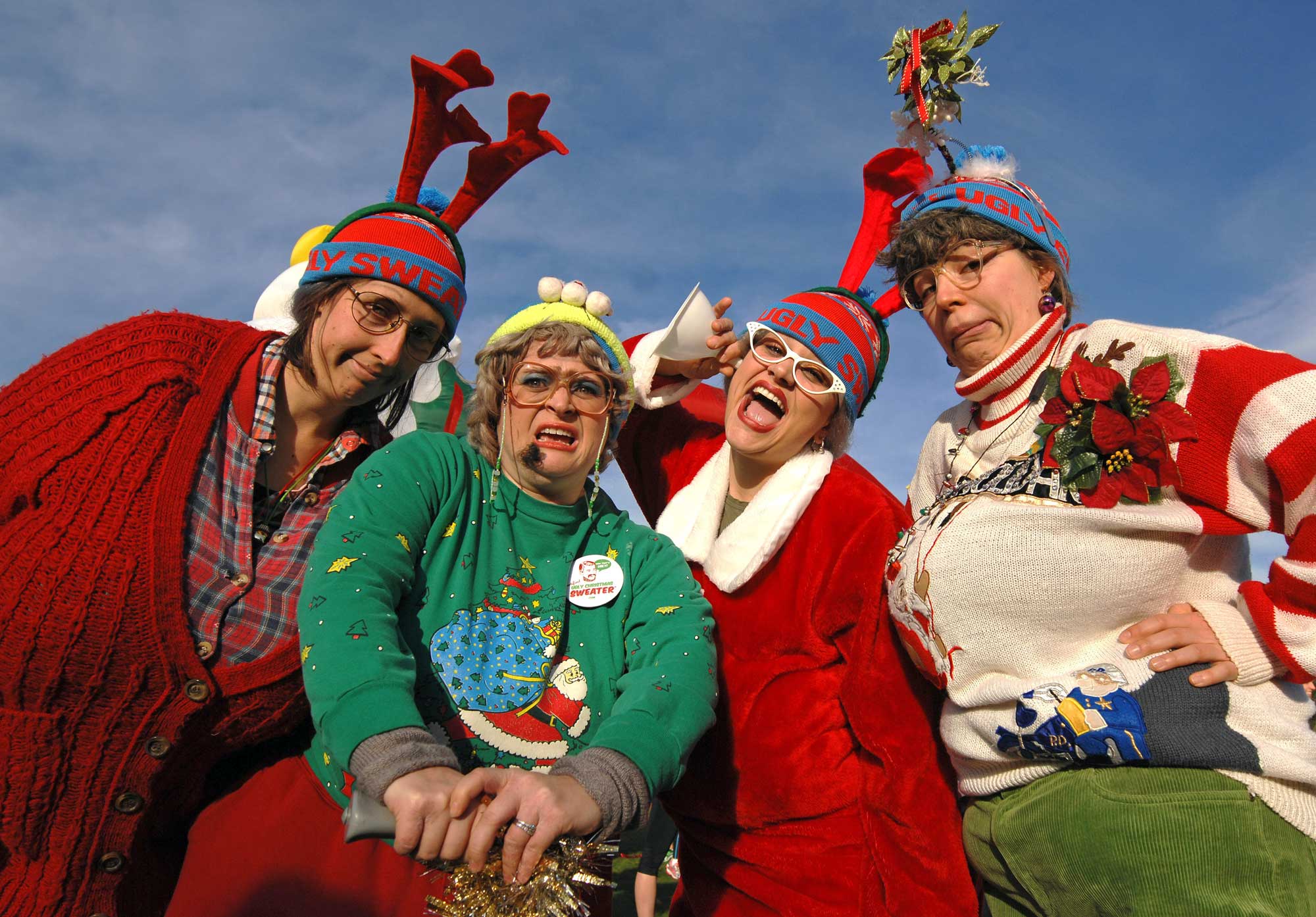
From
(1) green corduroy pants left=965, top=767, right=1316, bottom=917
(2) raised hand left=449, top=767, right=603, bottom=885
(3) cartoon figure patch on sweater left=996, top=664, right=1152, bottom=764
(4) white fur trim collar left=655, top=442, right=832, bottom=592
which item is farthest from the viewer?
(4) white fur trim collar left=655, top=442, right=832, bottom=592

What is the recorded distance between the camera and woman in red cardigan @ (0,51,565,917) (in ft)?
7.17

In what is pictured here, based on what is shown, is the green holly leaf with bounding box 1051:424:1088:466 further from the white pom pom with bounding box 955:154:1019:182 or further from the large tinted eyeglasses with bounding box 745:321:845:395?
the white pom pom with bounding box 955:154:1019:182

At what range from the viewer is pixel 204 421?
7.89 ft

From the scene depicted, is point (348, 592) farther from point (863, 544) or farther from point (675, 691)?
point (863, 544)

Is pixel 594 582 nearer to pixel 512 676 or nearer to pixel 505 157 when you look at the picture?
pixel 512 676

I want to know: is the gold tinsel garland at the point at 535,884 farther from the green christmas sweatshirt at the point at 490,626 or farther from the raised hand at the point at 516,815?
the green christmas sweatshirt at the point at 490,626

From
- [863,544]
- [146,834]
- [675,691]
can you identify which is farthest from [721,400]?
[146,834]

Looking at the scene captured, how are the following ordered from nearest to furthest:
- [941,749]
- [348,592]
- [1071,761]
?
[348,592] → [1071,761] → [941,749]

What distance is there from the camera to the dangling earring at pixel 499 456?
2453 mm

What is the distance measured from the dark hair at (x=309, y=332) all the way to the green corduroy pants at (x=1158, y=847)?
2322mm

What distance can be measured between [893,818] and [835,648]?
1.69 feet

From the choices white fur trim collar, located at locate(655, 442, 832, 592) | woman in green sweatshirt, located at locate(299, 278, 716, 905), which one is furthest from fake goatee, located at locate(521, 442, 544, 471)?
white fur trim collar, located at locate(655, 442, 832, 592)

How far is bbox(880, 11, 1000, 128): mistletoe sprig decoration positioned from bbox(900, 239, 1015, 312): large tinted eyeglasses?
0.61 meters

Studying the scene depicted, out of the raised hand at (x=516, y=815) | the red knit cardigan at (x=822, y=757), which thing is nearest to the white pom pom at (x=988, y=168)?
the red knit cardigan at (x=822, y=757)
